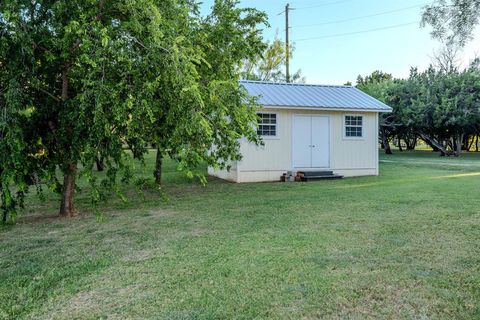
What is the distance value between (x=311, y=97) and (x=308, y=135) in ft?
4.65

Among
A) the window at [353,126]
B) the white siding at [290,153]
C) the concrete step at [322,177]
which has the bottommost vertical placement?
the concrete step at [322,177]

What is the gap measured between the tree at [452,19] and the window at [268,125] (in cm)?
734

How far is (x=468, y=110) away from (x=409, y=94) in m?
3.88

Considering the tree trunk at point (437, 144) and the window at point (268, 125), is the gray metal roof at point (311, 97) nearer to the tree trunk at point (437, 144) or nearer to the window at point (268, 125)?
the window at point (268, 125)

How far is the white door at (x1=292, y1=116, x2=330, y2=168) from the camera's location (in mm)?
13172

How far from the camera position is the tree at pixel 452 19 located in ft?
17.1

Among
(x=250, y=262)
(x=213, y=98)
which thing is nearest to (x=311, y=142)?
(x=213, y=98)

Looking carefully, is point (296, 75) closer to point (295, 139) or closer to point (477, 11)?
point (295, 139)

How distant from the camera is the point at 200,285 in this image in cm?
375

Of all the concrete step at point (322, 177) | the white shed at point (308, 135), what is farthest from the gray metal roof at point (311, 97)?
the concrete step at point (322, 177)

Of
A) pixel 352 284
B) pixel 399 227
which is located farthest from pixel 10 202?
pixel 399 227

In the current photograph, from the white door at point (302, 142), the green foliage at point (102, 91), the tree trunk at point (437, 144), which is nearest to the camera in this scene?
the green foliage at point (102, 91)

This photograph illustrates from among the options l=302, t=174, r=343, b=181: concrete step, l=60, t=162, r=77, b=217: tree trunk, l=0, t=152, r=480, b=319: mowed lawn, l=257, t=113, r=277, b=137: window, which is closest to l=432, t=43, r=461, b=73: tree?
l=302, t=174, r=343, b=181: concrete step

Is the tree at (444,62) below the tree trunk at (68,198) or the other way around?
the other way around
